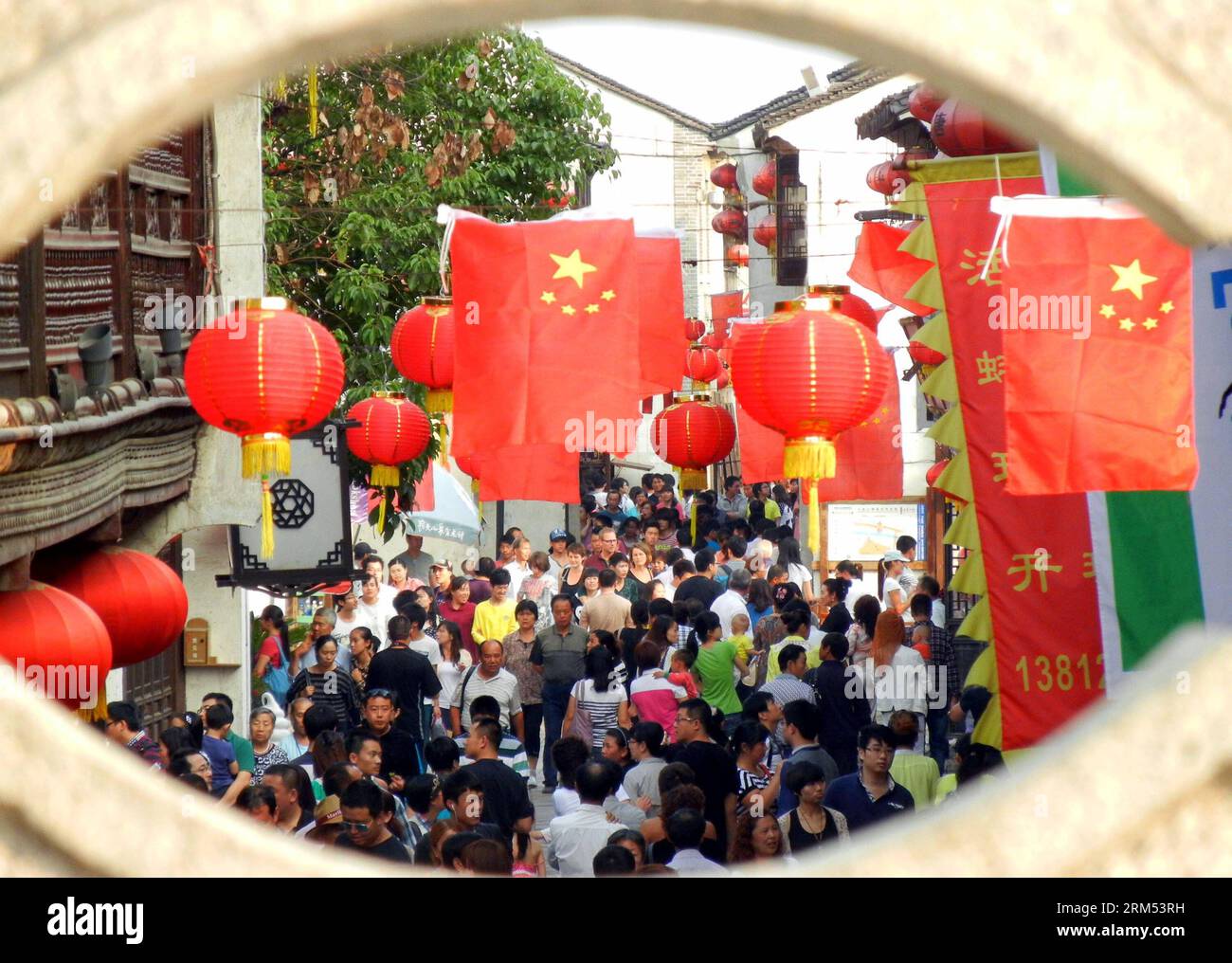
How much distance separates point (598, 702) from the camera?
10883 mm

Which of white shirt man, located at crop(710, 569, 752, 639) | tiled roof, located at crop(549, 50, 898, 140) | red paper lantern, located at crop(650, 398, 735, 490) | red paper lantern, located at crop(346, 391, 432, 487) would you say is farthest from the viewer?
tiled roof, located at crop(549, 50, 898, 140)

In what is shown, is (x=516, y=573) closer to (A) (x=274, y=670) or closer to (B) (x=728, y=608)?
(B) (x=728, y=608)

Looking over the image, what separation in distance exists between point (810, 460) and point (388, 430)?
213 inches

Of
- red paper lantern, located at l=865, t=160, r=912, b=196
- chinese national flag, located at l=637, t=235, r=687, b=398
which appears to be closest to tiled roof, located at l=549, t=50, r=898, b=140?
red paper lantern, located at l=865, t=160, r=912, b=196

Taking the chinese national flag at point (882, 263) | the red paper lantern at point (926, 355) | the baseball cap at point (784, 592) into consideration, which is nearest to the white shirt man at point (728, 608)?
the baseball cap at point (784, 592)

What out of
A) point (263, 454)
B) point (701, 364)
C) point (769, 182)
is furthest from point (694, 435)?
point (769, 182)

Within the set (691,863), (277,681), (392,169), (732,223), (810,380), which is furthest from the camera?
(732,223)

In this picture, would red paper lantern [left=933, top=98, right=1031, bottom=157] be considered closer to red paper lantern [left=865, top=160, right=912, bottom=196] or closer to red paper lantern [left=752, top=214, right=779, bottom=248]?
red paper lantern [left=865, top=160, right=912, bottom=196]

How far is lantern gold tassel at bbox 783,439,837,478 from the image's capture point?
334 inches

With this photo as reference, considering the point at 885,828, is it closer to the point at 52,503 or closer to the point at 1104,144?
the point at 1104,144

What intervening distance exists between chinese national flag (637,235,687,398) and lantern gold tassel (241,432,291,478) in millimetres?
3019

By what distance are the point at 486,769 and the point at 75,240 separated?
12.2ft

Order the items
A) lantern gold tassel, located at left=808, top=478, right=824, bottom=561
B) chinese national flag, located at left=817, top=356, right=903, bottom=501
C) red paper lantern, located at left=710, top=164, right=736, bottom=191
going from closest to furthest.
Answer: lantern gold tassel, located at left=808, top=478, right=824, bottom=561 < chinese national flag, located at left=817, top=356, right=903, bottom=501 < red paper lantern, located at left=710, top=164, right=736, bottom=191

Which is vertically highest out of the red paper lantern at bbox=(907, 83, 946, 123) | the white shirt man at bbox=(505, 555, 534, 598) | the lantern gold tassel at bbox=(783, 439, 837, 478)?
the red paper lantern at bbox=(907, 83, 946, 123)
